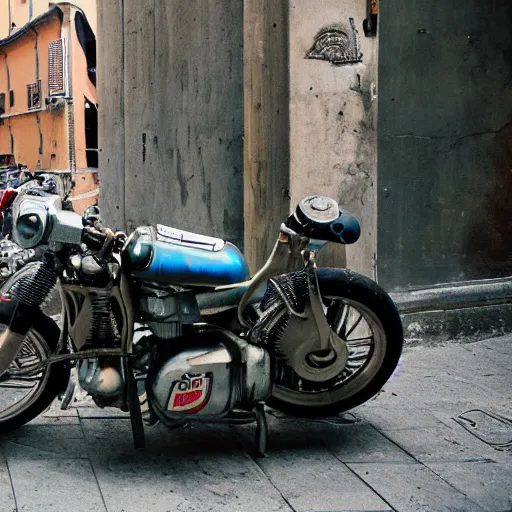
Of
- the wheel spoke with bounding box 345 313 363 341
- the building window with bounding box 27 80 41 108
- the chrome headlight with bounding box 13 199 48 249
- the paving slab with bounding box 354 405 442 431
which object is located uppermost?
the building window with bounding box 27 80 41 108

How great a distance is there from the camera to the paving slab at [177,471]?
3.70m

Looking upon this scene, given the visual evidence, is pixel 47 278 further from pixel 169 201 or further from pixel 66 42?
pixel 66 42

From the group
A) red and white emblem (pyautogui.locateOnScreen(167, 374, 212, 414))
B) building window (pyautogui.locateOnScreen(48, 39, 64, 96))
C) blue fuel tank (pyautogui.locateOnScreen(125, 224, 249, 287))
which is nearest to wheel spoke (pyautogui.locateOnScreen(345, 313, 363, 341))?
blue fuel tank (pyautogui.locateOnScreen(125, 224, 249, 287))

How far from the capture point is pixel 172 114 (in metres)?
7.41

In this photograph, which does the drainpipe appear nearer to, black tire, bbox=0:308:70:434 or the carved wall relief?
the carved wall relief

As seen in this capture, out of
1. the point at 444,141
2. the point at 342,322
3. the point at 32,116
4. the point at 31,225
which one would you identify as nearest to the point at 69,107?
the point at 32,116

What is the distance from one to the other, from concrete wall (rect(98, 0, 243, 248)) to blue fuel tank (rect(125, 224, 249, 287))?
Result: 2586 mm

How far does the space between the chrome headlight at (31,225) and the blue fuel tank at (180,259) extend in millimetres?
360

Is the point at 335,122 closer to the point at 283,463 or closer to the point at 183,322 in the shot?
the point at 183,322

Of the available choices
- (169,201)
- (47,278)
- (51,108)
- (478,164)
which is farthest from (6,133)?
(47,278)

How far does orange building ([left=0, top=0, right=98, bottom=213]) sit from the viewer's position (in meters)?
20.1

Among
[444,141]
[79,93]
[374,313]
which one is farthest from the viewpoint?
[79,93]

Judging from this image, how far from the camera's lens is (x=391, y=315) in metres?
4.36

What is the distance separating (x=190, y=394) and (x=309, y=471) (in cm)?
61
